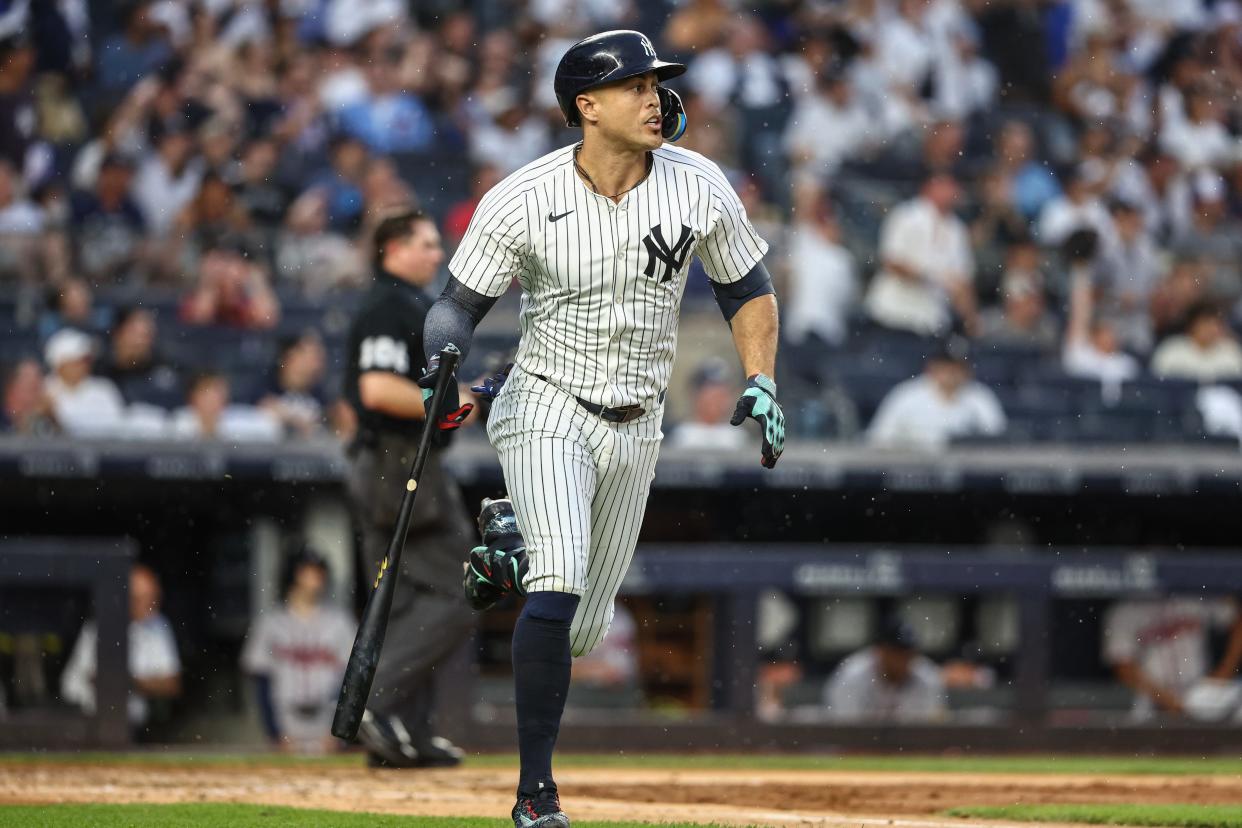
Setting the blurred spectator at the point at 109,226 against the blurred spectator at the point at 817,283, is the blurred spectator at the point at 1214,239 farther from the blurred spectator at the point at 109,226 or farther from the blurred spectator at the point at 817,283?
the blurred spectator at the point at 109,226

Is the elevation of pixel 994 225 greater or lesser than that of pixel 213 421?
greater

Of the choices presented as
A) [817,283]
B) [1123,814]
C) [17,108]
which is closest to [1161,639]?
[817,283]

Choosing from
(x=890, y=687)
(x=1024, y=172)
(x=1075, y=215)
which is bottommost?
(x=890, y=687)

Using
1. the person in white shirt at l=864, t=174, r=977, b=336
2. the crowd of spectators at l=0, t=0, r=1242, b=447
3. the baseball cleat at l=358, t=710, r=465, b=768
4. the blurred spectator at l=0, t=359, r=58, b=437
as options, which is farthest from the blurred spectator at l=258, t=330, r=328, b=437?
the person in white shirt at l=864, t=174, r=977, b=336

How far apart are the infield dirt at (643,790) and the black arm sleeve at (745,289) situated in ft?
4.04

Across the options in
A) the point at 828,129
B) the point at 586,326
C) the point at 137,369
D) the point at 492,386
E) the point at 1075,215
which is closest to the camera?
the point at 586,326

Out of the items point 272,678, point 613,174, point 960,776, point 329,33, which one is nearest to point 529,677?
point 613,174

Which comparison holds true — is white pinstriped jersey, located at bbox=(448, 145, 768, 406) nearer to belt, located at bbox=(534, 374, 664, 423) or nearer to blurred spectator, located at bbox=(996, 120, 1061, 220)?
belt, located at bbox=(534, 374, 664, 423)

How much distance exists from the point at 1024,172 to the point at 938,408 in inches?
119

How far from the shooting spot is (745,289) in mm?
4527

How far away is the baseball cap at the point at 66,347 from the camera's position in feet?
28.2

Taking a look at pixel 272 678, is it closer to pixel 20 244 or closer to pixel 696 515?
pixel 696 515

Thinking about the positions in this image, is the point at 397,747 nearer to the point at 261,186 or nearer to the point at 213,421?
the point at 213,421

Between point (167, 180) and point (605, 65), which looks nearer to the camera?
point (605, 65)
